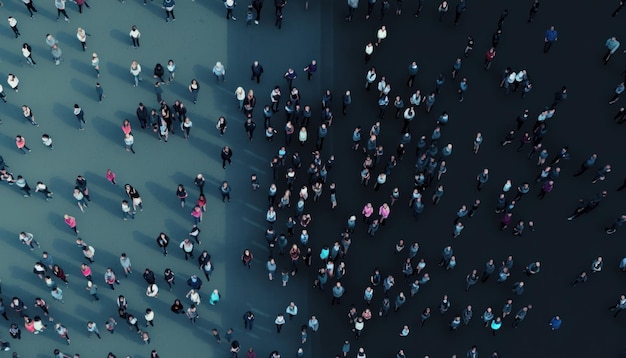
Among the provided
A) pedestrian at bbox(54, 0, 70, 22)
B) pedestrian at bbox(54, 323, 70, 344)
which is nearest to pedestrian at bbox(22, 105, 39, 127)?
pedestrian at bbox(54, 0, 70, 22)

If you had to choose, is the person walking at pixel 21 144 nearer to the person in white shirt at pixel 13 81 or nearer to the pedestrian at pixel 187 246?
the person in white shirt at pixel 13 81

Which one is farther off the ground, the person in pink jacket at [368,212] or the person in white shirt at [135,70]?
the person in white shirt at [135,70]

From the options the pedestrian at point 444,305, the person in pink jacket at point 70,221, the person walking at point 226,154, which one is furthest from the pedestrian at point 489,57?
the person in pink jacket at point 70,221

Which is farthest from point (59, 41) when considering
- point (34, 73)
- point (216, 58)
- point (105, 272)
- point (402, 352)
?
point (402, 352)

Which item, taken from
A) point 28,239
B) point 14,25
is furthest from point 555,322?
point 14,25

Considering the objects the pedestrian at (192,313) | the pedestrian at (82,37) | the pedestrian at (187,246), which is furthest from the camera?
the pedestrian at (82,37)

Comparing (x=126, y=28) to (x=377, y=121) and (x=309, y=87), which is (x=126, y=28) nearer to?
(x=309, y=87)

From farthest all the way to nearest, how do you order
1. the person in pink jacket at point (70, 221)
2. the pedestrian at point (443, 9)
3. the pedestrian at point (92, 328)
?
the pedestrian at point (443, 9) → the person in pink jacket at point (70, 221) → the pedestrian at point (92, 328)

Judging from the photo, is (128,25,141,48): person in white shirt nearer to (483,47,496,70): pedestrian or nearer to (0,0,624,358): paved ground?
(0,0,624,358): paved ground
